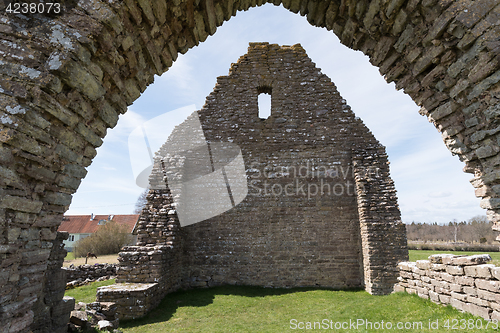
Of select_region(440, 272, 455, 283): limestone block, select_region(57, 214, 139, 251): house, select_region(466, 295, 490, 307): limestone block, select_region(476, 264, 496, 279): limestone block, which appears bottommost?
select_region(466, 295, 490, 307): limestone block

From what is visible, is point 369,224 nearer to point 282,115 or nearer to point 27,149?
point 282,115

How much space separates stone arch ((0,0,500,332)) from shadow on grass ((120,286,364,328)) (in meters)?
4.78

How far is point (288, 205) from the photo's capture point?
9.95 meters

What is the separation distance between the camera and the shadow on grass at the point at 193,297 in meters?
6.79

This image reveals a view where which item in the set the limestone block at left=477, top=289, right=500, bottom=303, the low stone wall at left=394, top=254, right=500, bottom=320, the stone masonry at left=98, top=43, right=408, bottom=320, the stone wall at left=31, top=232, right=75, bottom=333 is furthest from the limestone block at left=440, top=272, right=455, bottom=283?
the stone wall at left=31, top=232, right=75, bottom=333

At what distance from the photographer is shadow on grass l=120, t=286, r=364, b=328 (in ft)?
22.3

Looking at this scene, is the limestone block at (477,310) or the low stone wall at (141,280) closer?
the limestone block at (477,310)

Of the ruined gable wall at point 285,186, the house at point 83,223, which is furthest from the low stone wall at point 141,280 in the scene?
the house at point 83,223

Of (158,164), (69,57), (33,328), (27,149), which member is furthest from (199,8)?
(158,164)

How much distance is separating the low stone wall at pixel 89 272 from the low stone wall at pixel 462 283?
495 inches

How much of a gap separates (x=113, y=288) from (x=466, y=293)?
8344mm

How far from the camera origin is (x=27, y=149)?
2.38 m

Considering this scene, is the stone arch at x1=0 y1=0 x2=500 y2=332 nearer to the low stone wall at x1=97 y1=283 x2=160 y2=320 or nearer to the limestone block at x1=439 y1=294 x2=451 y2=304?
the limestone block at x1=439 y1=294 x2=451 y2=304

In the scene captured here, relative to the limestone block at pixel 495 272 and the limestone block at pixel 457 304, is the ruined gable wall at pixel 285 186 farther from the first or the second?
the limestone block at pixel 495 272
